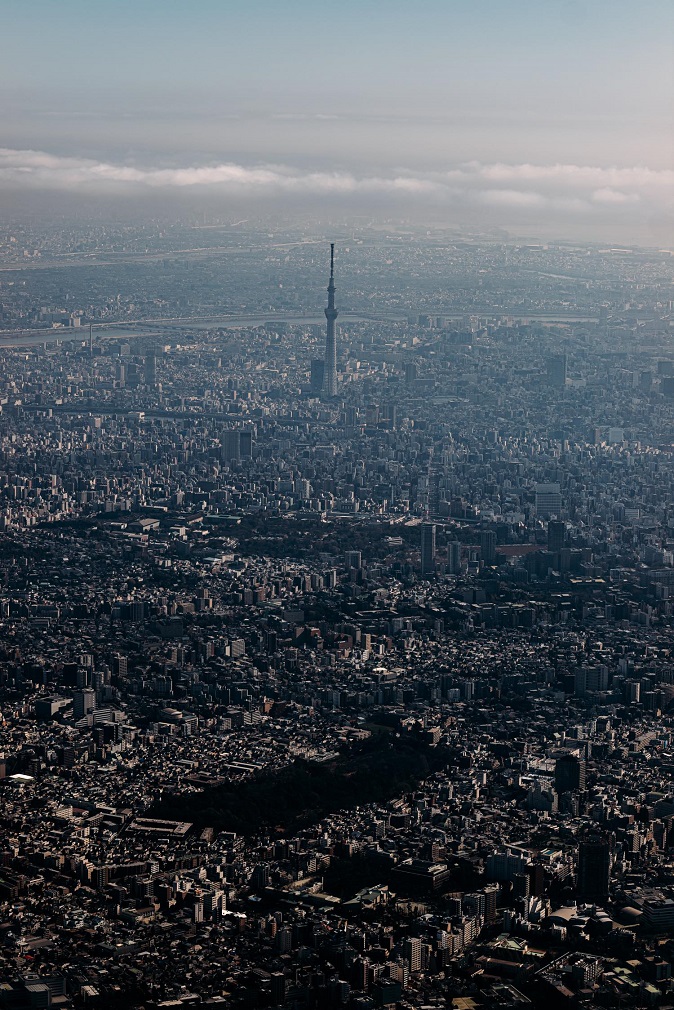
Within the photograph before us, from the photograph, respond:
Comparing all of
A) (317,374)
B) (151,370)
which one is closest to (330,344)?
(317,374)

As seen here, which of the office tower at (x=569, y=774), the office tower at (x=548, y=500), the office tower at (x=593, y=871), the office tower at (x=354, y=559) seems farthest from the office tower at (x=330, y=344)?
the office tower at (x=593, y=871)

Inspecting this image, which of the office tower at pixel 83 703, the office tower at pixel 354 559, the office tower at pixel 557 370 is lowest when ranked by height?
the office tower at pixel 354 559

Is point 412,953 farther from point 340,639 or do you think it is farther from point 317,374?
point 317,374

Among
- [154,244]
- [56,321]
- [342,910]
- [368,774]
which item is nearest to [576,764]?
[368,774]

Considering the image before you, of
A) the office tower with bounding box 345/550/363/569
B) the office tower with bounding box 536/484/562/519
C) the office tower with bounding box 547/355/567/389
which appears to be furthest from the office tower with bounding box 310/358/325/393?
the office tower with bounding box 345/550/363/569

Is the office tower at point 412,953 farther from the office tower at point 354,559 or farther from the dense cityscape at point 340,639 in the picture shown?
the office tower at point 354,559

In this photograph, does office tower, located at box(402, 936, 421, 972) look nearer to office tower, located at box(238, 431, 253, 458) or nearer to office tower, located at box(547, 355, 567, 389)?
office tower, located at box(238, 431, 253, 458)
